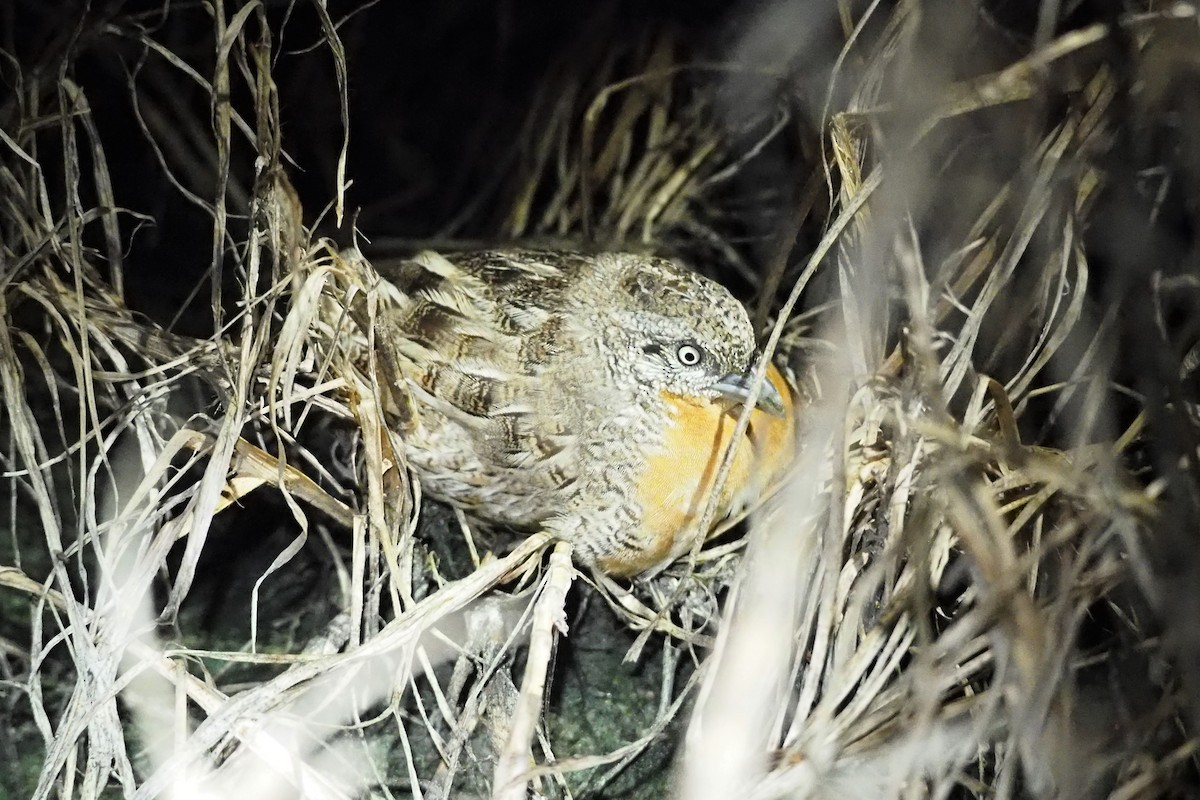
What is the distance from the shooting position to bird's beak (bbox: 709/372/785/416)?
191 cm

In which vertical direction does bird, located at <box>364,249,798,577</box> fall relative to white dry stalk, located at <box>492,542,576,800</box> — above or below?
above

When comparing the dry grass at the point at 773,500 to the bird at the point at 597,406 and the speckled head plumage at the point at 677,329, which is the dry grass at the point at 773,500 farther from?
the speckled head plumage at the point at 677,329

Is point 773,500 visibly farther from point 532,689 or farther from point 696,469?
point 532,689

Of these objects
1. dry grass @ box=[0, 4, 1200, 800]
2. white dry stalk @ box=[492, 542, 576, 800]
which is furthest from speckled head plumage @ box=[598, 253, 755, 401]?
white dry stalk @ box=[492, 542, 576, 800]

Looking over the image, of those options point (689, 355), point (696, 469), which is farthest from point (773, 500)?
point (689, 355)

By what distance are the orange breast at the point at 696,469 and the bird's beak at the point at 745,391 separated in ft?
0.13

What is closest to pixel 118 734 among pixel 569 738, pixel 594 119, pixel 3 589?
pixel 3 589

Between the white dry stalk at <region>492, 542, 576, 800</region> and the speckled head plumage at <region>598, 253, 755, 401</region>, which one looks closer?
the white dry stalk at <region>492, 542, 576, 800</region>

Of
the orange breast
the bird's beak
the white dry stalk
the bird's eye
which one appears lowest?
the white dry stalk

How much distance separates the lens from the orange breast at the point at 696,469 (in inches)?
75.5

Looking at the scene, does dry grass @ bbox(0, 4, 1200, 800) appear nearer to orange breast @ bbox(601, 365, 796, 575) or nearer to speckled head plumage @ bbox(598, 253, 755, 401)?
orange breast @ bbox(601, 365, 796, 575)

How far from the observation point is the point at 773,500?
190 centimetres

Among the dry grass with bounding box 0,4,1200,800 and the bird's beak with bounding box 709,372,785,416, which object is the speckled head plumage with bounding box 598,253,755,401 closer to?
the bird's beak with bounding box 709,372,785,416

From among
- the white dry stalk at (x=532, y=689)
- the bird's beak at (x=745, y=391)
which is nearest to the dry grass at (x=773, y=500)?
the white dry stalk at (x=532, y=689)
